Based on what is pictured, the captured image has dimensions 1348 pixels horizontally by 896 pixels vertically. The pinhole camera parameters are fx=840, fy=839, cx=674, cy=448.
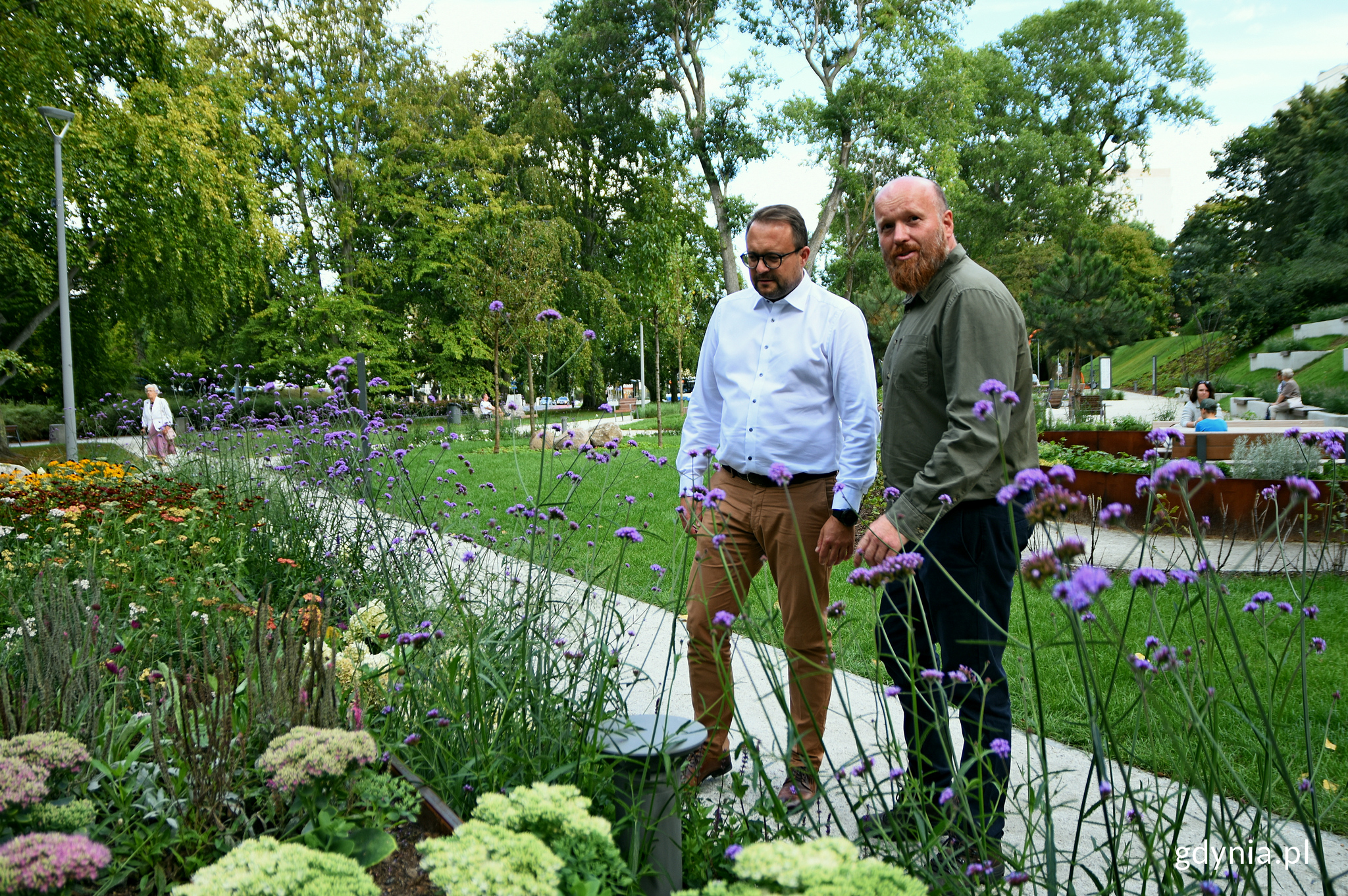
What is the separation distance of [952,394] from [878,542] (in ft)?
1.59

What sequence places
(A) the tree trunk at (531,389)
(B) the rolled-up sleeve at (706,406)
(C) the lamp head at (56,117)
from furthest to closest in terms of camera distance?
(C) the lamp head at (56,117)
(A) the tree trunk at (531,389)
(B) the rolled-up sleeve at (706,406)

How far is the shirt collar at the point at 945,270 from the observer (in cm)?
248

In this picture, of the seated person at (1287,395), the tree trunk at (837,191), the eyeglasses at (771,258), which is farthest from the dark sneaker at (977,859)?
the seated person at (1287,395)

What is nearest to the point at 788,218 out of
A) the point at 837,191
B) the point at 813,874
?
the point at 813,874

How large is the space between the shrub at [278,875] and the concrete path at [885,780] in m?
0.67

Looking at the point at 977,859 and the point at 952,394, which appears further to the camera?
the point at 952,394

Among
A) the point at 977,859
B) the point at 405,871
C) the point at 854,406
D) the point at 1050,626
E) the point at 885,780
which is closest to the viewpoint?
the point at 885,780

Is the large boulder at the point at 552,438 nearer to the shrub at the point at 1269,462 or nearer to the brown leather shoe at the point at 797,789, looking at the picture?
the brown leather shoe at the point at 797,789

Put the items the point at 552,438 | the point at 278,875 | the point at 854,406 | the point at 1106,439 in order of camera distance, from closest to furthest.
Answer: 1. the point at 278,875
2. the point at 854,406
3. the point at 552,438
4. the point at 1106,439

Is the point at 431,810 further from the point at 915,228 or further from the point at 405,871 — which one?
the point at 915,228

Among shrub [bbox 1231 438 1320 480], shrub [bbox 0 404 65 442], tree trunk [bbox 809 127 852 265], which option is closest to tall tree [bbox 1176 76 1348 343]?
tree trunk [bbox 809 127 852 265]

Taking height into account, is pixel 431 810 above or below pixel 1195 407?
below

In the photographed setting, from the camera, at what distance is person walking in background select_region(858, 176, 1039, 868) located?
2.22 meters

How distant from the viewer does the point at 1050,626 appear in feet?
15.6
